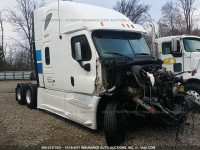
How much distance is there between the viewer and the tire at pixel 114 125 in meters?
4.28

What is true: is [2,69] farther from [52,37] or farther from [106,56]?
[106,56]

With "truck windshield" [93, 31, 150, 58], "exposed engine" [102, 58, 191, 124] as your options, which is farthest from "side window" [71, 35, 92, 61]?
"exposed engine" [102, 58, 191, 124]

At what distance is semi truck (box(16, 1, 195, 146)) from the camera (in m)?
4.34

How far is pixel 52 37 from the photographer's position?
6516mm

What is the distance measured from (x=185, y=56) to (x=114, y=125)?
14.4 feet

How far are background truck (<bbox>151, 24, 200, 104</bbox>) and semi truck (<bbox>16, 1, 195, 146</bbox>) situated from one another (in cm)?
185

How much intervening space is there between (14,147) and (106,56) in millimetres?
2854

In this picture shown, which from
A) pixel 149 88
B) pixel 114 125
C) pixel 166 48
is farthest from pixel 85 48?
pixel 166 48

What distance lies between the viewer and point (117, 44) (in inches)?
200

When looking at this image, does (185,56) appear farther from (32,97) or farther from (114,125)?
(32,97)

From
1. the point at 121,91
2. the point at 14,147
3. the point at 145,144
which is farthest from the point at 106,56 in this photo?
the point at 14,147

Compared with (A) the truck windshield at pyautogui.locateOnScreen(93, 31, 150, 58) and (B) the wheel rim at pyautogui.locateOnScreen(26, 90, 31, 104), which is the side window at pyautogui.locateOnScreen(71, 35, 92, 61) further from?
(B) the wheel rim at pyautogui.locateOnScreen(26, 90, 31, 104)

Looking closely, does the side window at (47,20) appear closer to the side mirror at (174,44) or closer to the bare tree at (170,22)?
the side mirror at (174,44)

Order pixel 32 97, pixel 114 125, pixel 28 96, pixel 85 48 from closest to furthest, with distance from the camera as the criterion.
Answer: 1. pixel 114 125
2. pixel 85 48
3. pixel 32 97
4. pixel 28 96
